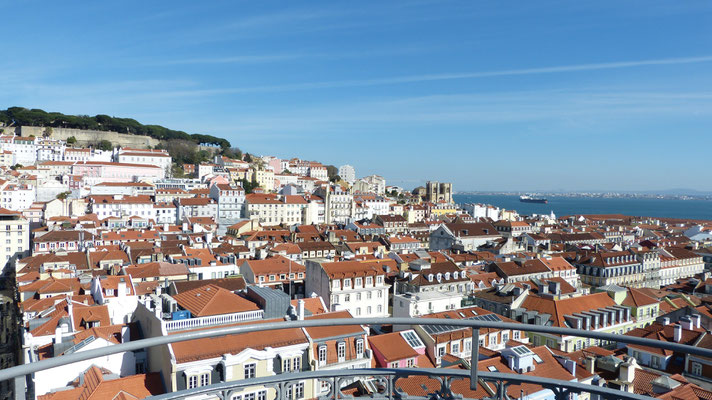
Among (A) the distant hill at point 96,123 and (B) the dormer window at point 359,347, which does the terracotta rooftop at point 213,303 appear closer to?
(B) the dormer window at point 359,347

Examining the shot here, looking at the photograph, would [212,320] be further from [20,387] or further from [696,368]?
[696,368]

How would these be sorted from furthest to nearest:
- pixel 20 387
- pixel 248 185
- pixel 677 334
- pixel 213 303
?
pixel 248 185
pixel 677 334
pixel 213 303
pixel 20 387

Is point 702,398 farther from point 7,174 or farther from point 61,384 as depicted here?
point 7,174

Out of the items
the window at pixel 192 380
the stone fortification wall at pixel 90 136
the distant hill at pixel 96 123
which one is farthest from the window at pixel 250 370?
the distant hill at pixel 96 123

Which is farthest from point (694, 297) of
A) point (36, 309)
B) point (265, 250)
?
point (36, 309)

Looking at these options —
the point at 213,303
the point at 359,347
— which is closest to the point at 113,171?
the point at 213,303

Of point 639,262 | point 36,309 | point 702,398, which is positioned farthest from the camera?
point 639,262
